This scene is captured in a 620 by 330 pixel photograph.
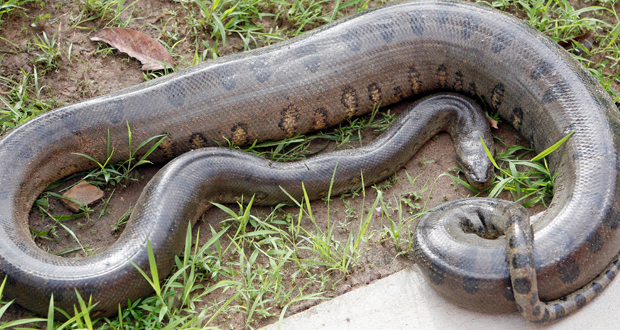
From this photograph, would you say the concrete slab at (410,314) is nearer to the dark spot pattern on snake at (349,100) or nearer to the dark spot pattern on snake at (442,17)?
the dark spot pattern on snake at (349,100)

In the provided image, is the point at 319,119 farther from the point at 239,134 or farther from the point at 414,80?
the point at 414,80

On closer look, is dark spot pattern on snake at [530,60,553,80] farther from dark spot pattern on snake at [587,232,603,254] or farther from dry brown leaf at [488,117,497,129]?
dark spot pattern on snake at [587,232,603,254]

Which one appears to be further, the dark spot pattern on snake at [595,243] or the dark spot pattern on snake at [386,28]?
the dark spot pattern on snake at [386,28]

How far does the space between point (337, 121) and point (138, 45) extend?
8.83 feet

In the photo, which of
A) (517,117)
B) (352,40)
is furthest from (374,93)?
(517,117)

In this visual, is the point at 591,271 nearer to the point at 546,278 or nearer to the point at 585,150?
the point at 546,278

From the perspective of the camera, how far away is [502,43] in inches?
218

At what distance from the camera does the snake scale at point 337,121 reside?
4301mm

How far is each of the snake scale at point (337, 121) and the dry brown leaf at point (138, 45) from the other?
2.52ft

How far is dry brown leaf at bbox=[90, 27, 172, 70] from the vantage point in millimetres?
6258

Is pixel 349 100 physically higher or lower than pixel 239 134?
higher

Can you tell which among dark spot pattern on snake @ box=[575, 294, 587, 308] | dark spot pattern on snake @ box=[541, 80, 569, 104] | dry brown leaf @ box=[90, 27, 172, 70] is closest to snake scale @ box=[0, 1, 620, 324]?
dark spot pattern on snake @ box=[541, 80, 569, 104]

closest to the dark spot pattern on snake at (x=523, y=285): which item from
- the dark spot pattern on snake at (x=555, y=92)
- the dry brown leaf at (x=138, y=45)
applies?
the dark spot pattern on snake at (x=555, y=92)

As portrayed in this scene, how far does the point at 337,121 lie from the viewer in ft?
19.2
